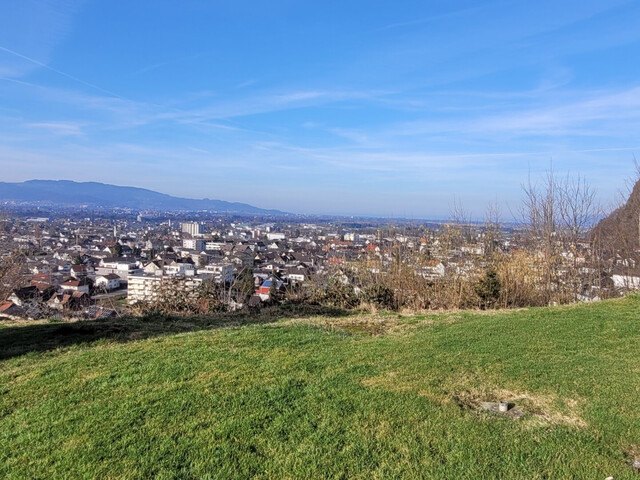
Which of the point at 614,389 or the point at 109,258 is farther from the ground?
the point at 614,389

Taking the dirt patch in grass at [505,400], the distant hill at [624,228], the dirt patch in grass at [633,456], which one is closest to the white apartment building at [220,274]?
the dirt patch in grass at [505,400]

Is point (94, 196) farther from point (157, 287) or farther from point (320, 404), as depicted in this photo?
point (320, 404)

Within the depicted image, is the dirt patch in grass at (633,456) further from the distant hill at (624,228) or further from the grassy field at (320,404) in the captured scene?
the distant hill at (624,228)

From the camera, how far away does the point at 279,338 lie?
6.14 m

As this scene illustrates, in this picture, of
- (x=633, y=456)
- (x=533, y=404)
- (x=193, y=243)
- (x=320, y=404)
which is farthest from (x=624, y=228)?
(x=193, y=243)

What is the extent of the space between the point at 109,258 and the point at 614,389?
1238 inches

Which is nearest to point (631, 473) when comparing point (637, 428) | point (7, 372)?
point (637, 428)

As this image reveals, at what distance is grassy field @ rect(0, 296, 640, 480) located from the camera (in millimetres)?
2857

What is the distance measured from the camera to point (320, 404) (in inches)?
147

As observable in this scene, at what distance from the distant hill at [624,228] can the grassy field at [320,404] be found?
6.08 metres

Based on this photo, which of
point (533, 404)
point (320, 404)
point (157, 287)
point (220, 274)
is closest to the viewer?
point (320, 404)

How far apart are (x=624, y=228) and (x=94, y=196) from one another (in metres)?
179

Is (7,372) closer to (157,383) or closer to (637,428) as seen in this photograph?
(157,383)

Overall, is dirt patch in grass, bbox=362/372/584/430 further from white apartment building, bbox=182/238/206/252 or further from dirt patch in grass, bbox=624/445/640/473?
white apartment building, bbox=182/238/206/252
